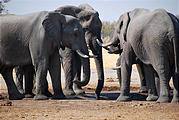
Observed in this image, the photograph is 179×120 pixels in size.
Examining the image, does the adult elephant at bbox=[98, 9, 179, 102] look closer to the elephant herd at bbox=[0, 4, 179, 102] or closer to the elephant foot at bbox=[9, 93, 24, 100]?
the elephant herd at bbox=[0, 4, 179, 102]

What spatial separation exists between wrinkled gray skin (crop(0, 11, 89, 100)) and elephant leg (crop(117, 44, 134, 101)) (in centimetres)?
146

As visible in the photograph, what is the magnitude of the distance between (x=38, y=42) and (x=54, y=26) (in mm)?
611

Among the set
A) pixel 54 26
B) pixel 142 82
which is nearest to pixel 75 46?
pixel 54 26

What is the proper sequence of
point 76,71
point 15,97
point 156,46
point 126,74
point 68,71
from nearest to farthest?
point 156,46 → point 126,74 → point 15,97 → point 68,71 → point 76,71

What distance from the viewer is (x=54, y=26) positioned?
1338cm

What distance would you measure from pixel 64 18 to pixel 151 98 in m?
2.96

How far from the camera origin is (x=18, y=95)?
44.6 feet

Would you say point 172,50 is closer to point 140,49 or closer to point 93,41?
point 140,49

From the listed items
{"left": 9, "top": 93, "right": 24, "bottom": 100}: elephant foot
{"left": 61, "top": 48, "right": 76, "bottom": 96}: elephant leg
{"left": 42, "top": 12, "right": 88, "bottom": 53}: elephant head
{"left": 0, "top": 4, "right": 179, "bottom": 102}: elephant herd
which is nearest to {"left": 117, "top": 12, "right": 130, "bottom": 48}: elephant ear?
{"left": 0, "top": 4, "right": 179, "bottom": 102}: elephant herd

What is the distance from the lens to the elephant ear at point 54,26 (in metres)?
13.2

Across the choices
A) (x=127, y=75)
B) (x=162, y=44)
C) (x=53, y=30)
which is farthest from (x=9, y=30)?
(x=162, y=44)

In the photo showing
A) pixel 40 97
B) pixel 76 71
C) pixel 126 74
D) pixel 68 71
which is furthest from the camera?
pixel 76 71

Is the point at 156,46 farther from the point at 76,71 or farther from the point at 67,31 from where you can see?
the point at 76,71

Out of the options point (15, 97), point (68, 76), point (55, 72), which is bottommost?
point (68, 76)
